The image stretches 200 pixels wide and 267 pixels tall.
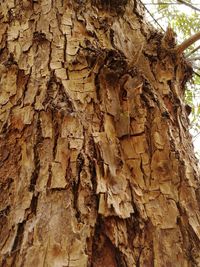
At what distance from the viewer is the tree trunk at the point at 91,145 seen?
73 cm

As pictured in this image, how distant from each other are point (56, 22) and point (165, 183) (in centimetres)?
Answer: 59

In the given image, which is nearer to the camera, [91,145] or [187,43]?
[91,145]

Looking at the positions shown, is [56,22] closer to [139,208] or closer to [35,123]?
[35,123]

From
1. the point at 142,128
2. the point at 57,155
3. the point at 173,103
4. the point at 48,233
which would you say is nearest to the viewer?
the point at 48,233

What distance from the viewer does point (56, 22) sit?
110 cm

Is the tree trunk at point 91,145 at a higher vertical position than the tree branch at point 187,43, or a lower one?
lower

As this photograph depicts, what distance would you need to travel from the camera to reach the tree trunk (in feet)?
2.38

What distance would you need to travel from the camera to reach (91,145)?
84 cm

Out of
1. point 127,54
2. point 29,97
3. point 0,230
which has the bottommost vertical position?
point 0,230

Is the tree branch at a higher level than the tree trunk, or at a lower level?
higher

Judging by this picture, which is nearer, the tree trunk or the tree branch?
the tree trunk

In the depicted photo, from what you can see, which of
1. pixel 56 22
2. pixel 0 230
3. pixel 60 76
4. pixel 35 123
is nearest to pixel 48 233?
pixel 0 230

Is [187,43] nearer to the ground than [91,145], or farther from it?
farther from it

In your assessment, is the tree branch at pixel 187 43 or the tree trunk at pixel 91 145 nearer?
the tree trunk at pixel 91 145
